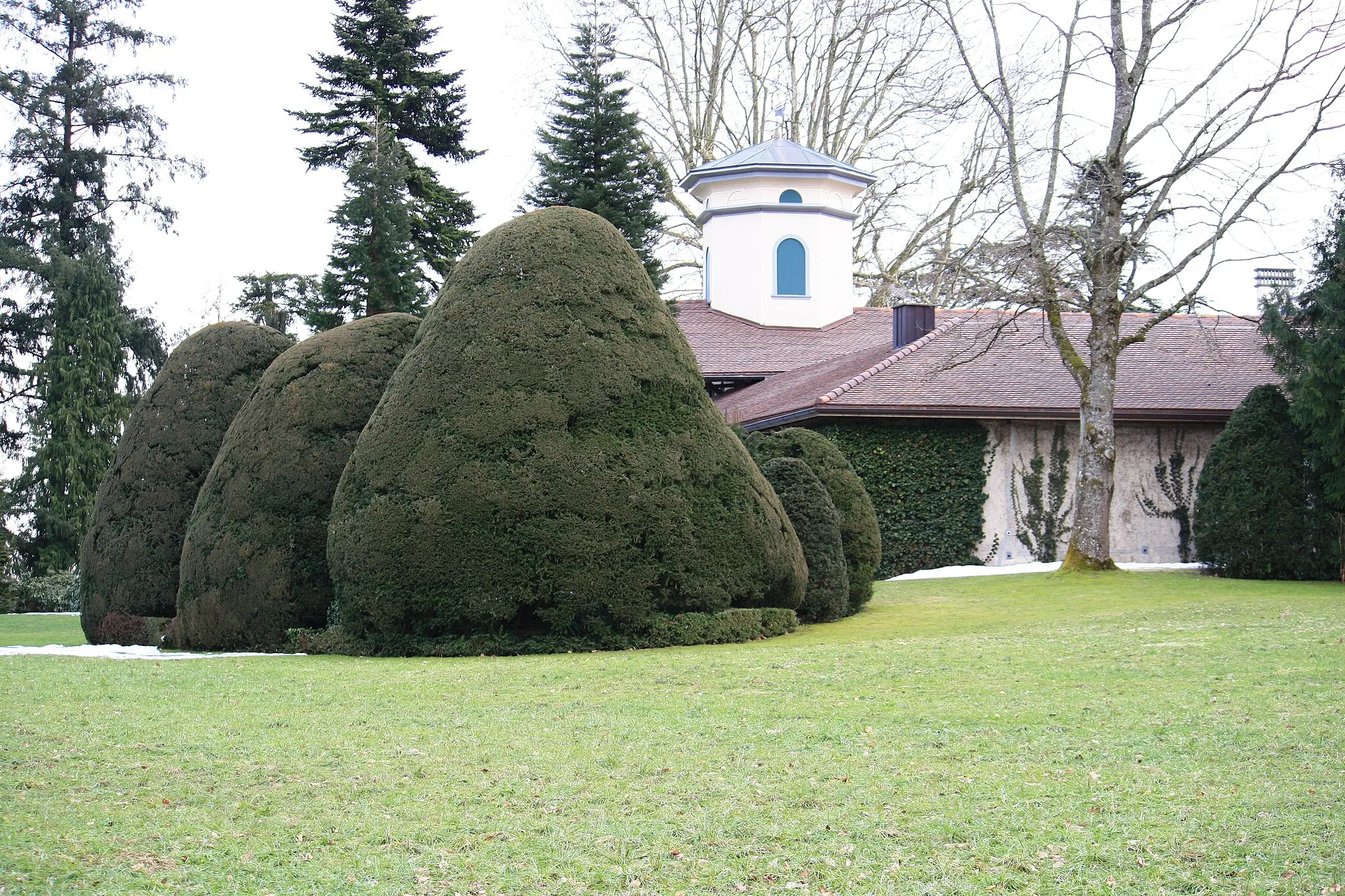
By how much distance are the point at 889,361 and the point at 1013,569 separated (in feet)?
16.0

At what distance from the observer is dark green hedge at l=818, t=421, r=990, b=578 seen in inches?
907

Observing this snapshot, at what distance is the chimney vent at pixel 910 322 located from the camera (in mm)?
26641

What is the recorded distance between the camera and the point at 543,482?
12266 millimetres

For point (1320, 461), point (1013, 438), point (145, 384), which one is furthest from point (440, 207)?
point (1320, 461)

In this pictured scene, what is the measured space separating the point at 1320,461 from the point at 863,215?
2369 cm

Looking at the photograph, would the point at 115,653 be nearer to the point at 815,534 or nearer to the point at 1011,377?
the point at 815,534

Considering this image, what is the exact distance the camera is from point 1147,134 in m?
21.6

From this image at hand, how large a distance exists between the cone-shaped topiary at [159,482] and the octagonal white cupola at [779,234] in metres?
19.3

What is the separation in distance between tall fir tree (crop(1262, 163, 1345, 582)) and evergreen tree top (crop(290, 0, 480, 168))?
19759 millimetres

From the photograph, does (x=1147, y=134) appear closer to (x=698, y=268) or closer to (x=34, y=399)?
(x=698, y=268)

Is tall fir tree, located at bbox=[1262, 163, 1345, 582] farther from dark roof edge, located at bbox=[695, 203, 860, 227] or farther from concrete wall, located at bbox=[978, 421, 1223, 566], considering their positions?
dark roof edge, located at bbox=[695, 203, 860, 227]

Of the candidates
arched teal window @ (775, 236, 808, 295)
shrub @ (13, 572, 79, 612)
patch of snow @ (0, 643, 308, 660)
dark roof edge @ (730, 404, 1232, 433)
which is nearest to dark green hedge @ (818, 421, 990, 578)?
dark roof edge @ (730, 404, 1232, 433)

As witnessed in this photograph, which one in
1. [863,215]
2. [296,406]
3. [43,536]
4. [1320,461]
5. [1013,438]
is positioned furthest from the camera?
[863,215]

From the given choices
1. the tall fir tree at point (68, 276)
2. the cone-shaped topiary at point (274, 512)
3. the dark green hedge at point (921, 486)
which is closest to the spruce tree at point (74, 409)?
the tall fir tree at point (68, 276)
